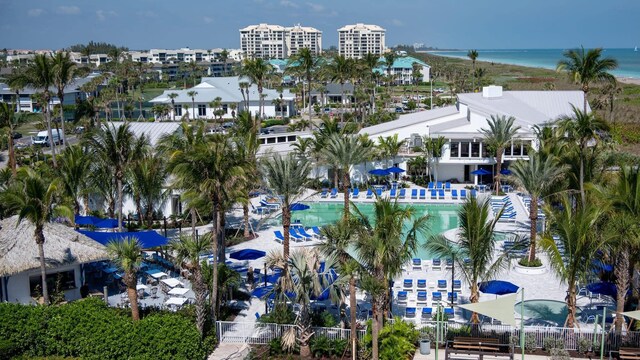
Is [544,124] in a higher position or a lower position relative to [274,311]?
higher

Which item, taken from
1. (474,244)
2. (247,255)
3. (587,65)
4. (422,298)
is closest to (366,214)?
(247,255)

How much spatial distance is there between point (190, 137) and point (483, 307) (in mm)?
14999

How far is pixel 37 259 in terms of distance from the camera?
72.1 ft

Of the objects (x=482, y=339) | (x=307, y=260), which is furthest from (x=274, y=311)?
(x=482, y=339)

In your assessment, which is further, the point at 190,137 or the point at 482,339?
the point at 190,137

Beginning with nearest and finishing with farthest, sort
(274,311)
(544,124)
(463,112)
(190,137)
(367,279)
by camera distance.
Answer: (367,279) < (274,311) < (190,137) < (544,124) < (463,112)

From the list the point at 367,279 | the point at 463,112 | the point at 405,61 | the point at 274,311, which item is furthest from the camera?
the point at 405,61

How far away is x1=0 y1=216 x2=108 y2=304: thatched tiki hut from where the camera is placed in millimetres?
21688

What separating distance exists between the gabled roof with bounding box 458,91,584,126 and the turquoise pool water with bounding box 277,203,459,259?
Answer: 8971mm

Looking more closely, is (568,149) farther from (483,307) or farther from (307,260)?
(307,260)

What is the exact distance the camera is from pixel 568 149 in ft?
90.9

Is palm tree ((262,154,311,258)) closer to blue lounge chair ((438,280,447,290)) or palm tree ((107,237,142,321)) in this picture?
palm tree ((107,237,142,321))

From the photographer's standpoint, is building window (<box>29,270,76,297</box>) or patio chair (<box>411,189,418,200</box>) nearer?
building window (<box>29,270,76,297</box>)

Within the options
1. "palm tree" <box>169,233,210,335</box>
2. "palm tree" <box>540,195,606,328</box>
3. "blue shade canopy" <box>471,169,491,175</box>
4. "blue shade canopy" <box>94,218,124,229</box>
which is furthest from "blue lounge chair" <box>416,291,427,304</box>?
"blue shade canopy" <box>471,169,491,175</box>
